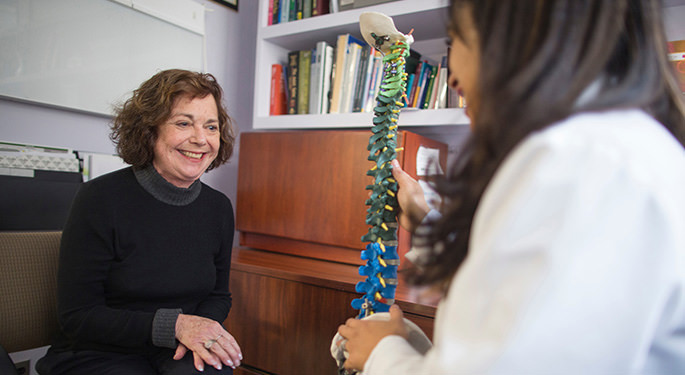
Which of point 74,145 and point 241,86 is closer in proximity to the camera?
point 74,145

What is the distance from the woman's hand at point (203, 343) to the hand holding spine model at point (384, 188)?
16.4 inches

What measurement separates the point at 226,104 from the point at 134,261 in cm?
109

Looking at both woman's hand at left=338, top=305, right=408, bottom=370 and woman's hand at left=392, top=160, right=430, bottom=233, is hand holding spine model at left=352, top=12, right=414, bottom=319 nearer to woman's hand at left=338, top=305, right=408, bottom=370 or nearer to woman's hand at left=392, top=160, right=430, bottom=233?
woman's hand at left=392, top=160, right=430, bottom=233

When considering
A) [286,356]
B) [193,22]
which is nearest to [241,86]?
[193,22]

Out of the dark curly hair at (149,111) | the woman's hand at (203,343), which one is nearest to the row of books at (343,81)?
the dark curly hair at (149,111)

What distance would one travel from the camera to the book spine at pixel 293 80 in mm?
1799

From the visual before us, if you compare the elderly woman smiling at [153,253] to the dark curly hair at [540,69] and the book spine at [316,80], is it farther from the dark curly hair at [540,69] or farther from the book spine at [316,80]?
the dark curly hair at [540,69]

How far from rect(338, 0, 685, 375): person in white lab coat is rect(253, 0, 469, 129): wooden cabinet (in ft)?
3.20

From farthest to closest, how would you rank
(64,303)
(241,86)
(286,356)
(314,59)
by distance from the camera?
(241,86) < (314,59) < (286,356) < (64,303)

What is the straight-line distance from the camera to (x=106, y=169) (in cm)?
155

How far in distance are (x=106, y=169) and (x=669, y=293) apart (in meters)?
1.61

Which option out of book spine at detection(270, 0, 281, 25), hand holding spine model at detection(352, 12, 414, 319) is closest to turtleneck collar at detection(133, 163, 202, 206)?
hand holding spine model at detection(352, 12, 414, 319)

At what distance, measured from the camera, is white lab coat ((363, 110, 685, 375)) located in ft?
1.18

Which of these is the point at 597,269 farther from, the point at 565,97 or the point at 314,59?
the point at 314,59
